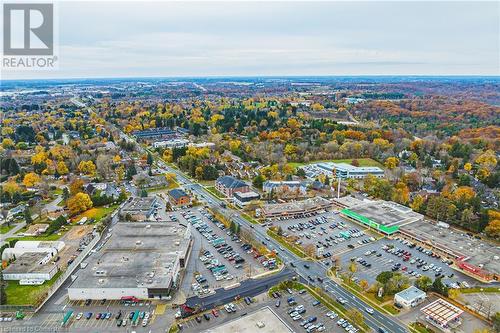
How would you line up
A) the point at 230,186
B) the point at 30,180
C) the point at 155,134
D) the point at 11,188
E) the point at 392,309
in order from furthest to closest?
the point at 155,134, the point at 30,180, the point at 230,186, the point at 11,188, the point at 392,309

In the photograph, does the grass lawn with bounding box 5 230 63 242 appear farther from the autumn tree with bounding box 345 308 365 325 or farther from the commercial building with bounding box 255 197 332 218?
the autumn tree with bounding box 345 308 365 325

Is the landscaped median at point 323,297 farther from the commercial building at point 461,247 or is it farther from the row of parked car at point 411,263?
the commercial building at point 461,247

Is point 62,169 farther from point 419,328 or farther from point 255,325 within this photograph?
point 419,328

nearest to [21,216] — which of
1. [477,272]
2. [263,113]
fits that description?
[477,272]

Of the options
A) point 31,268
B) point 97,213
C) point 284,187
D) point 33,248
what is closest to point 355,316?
point 31,268

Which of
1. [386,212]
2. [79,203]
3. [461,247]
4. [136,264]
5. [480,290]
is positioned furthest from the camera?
[79,203]

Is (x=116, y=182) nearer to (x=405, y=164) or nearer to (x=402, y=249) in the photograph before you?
(x=402, y=249)
